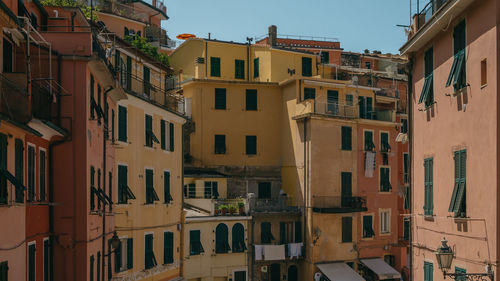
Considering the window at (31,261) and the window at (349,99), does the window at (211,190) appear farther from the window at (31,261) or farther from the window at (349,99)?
the window at (31,261)

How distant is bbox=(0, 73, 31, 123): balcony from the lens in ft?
47.7

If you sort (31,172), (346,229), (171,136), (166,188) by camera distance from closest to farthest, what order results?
(31,172) → (166,188) → (171,136) → (346,229)

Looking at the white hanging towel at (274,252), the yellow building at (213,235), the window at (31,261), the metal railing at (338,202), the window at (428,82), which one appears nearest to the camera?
the window at (31,261)

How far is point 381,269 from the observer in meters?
46.3

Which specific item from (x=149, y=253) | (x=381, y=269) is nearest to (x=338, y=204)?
(x=381, y=269)

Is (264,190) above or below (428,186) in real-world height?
below

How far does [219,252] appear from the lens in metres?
42.5

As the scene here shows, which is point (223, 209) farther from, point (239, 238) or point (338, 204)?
point (338, 204)

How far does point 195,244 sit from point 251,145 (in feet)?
37.7

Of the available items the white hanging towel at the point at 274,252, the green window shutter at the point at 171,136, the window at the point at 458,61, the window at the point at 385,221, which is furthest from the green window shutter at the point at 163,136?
the window at the point at 385,221

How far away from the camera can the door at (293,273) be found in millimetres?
46856

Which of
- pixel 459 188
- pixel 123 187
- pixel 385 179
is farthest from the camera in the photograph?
pixel 385 179

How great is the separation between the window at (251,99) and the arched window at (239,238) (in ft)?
34.2

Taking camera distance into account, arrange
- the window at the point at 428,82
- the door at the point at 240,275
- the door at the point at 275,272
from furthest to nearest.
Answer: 1. the door at the point at 275,272
2. the door at the point at 240,275
3. the window at the point at 428,82
